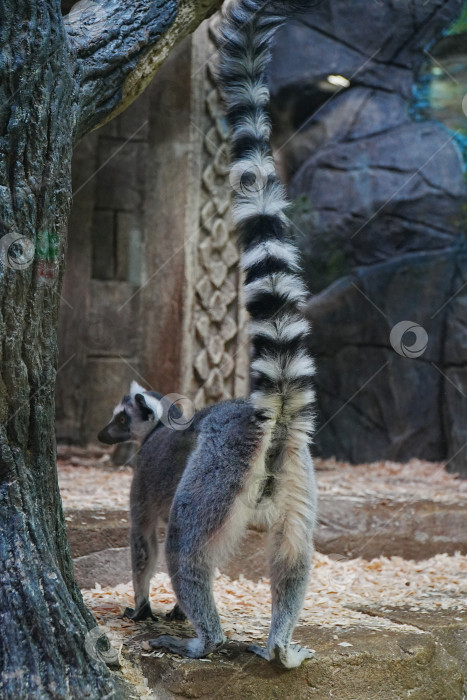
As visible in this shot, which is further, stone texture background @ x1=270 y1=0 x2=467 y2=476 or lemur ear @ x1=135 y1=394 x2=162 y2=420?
stone texture background @ x1=270 y1=0 x2=467 y2=476

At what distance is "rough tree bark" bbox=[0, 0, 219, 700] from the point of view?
8.43ft

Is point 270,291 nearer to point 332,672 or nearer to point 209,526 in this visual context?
point 209,526

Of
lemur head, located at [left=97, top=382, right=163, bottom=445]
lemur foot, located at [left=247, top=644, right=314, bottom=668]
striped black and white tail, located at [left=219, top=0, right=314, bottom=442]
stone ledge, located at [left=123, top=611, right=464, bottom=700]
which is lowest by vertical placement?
stone ledge, located at [left=123, top=611, right=464, bottom=700]

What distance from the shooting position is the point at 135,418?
14.0ft

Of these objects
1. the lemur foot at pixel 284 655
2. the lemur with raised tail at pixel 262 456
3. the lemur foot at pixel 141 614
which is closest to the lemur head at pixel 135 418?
the lemur foot at pixel 141 614

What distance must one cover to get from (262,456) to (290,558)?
0.41 meters

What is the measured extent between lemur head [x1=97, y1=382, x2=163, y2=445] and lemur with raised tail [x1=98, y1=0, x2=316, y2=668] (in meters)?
1.08

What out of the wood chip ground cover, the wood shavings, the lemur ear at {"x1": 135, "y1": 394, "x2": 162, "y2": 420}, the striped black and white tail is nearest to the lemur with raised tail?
the striped black and white tail

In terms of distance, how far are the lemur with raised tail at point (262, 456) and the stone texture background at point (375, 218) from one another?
5275 millimetres

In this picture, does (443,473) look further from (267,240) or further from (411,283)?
(267,240)

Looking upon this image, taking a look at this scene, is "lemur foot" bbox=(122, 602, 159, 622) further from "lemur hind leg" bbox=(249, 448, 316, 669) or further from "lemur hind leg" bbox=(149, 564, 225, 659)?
"lemur hind leg" bbox=(249, 448, 316, 669)

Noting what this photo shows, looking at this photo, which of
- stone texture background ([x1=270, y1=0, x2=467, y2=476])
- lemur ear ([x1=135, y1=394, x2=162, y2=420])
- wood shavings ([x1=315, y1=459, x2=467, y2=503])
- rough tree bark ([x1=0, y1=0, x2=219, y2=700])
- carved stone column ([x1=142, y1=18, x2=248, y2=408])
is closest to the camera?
rough tree bark ([x1=0, y1=0, x2=219, y2=700])

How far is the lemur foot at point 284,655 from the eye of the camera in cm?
296

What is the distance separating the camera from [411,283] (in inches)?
323
